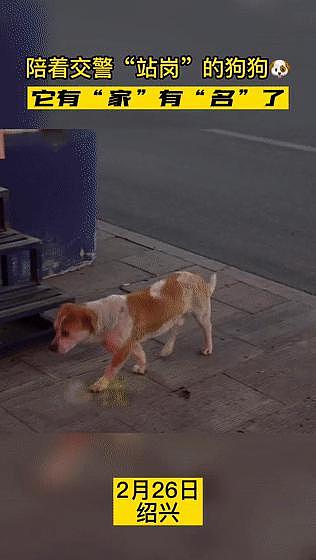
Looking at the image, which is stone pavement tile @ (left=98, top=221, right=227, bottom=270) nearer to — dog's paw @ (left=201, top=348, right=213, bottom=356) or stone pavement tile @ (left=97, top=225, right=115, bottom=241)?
stone pavement tile @ (left=97, top=225, right=115, bottom=241)

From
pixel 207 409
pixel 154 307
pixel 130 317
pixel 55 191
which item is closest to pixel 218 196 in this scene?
pixel 55 191

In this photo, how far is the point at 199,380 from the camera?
19.9 ft

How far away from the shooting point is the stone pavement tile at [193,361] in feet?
20.0

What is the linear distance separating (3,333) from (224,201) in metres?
5.49

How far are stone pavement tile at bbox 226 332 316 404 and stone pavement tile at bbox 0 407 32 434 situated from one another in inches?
68.1

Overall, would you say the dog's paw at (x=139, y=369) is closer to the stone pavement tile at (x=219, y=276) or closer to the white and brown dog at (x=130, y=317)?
the white and brown dog at (x=130, y=317)

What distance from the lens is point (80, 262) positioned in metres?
8.44

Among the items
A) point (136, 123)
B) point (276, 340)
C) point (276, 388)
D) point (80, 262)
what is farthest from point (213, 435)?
point (136, 123)

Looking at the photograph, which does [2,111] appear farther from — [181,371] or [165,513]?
[165,513]

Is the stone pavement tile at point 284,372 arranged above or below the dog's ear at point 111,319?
below

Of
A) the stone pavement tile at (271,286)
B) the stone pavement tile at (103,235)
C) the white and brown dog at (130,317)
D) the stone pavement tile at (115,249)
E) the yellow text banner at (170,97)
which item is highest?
the yellow text banner at (170,97)

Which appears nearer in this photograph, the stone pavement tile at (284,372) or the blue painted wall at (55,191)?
the stone pavement tile at (284,372)

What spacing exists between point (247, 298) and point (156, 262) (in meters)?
1.41

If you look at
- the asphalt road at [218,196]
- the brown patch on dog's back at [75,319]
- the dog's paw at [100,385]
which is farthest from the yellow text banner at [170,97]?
the asphalt road at [218,196]
